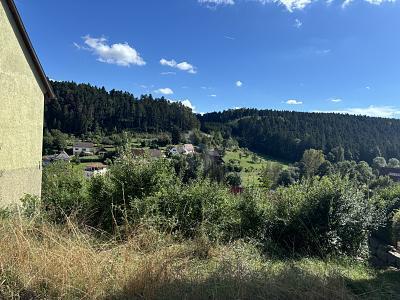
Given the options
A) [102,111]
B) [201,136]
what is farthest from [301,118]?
[102,111]

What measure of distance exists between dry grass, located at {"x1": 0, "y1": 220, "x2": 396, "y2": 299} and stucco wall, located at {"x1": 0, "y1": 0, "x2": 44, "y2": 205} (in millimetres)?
7711

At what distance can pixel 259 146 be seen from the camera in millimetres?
111125

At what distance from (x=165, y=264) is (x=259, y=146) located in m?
108

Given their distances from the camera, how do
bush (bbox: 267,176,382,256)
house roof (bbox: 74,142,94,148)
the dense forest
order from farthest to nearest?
the dense forest < house roof (bbox: 74,142,94,148) < bush (bbox: 267,176,382,256)

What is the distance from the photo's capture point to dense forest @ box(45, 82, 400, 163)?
79.6 metres

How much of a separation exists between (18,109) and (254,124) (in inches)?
4378

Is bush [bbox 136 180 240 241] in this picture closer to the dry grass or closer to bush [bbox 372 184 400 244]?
the dry grass

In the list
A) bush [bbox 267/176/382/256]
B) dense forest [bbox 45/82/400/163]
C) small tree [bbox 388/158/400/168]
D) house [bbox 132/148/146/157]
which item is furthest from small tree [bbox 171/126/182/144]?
bush [bbox 267/176/382/256]

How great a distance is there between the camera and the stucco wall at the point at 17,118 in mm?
11875

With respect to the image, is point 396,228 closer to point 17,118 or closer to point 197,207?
point 197,207

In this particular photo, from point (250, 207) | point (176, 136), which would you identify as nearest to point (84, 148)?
point (176, 136)

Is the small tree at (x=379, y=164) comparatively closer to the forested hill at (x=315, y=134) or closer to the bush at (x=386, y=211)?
the forested hill at (x=315, y=134)

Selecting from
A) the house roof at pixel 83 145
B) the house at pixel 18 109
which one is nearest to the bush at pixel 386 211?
the house at pixel 18 109

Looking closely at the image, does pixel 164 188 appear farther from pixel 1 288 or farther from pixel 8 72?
pixel 8 72
